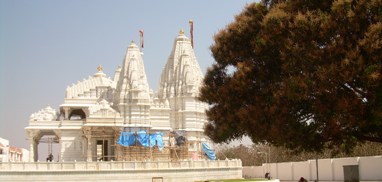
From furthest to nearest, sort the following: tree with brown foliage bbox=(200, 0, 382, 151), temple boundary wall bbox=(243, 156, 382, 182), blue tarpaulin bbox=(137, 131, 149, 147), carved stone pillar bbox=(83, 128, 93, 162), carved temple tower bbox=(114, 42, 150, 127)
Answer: carved temple tower bbox=(114, 42, 150, 127), blue tarpaulin bbox=(137, 131, 149, 147), carved stone pillar bbox=(83, 128, 93, 162), temple boundary wall bbox=(243, 156, 382, 182), tree with brown foliage bbox=(200, 0, 382, 151)

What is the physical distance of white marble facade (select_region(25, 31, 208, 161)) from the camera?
216 feet

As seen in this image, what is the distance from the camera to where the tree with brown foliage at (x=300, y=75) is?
18.0 m

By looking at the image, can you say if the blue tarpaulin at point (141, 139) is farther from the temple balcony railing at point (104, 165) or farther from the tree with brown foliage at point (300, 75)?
the tree with brown foliage at point (300, 75)

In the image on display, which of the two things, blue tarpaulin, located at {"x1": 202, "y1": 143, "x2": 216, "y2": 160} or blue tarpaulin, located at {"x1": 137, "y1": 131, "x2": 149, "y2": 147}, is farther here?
blue tarpaulin, located at {"x1": 202, "y1": 143, "x2": 216, "y2": 160}

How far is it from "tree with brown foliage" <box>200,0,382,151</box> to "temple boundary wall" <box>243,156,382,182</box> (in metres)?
22.7

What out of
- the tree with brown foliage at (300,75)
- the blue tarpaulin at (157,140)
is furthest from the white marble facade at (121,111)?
the tree with brown foliage at (300,75)

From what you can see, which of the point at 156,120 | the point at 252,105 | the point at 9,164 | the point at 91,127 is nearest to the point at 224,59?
the point at 252,105

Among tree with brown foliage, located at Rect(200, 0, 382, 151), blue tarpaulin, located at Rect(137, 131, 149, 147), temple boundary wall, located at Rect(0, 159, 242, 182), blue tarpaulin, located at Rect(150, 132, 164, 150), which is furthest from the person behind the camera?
→ blue tarpaulin, located at Rect(150, 132, 164, 150)

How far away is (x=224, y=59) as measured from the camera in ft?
74.2

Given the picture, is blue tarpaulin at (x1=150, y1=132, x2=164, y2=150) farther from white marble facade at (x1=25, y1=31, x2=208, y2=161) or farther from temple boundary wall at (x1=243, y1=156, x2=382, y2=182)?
temple boundary wall at (x1=243, y1=156, x2=382, y2=182)

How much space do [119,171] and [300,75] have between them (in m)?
36.5

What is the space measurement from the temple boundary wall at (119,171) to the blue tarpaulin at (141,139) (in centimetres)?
999

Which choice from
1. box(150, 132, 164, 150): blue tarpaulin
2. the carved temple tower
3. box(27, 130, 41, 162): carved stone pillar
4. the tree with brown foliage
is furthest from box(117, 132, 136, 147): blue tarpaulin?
the tree with brown foliage

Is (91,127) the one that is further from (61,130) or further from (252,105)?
(252,105)
